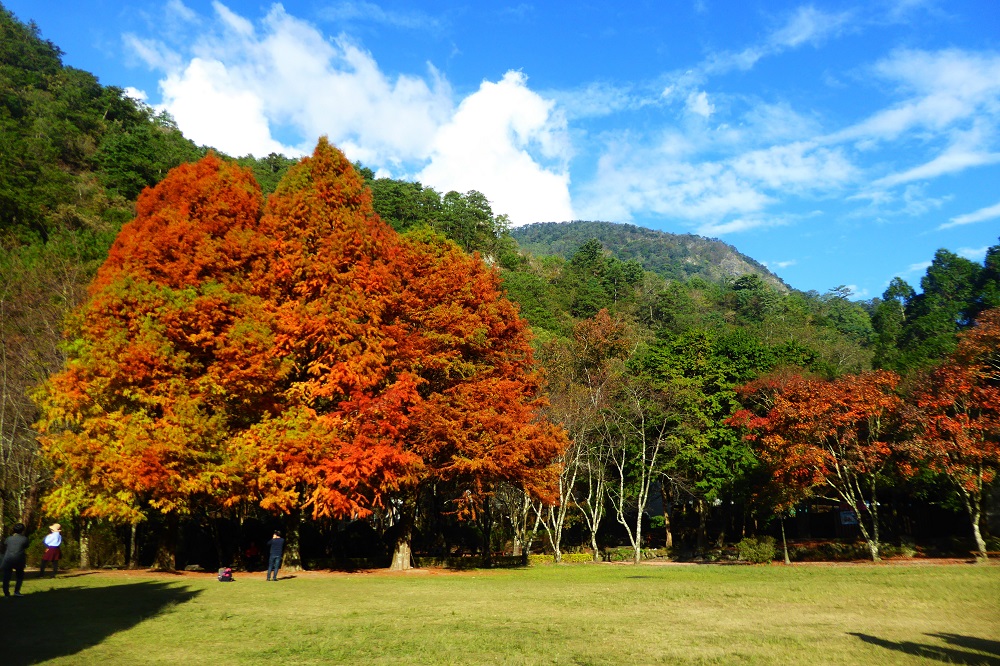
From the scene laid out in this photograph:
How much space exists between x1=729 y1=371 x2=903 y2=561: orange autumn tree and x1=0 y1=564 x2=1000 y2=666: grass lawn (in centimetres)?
901

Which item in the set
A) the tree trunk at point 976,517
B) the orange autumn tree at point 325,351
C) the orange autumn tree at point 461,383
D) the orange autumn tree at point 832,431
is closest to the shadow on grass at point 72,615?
the orange autumn tree at point 325,351

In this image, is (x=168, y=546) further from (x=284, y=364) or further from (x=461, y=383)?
(x=461, y=383)

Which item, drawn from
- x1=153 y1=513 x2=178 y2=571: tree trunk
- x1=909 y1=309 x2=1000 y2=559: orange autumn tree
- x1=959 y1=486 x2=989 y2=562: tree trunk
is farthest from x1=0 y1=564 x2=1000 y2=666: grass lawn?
x1=959 y1=486 x2=989 y2=562: tree trunk

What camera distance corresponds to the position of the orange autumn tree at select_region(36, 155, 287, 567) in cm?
2036

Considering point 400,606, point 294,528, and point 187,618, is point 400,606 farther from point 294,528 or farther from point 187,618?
point 294,528

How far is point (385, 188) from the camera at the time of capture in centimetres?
7594

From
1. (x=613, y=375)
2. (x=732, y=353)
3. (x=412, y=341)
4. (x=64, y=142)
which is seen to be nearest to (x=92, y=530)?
(x=412, y=341)

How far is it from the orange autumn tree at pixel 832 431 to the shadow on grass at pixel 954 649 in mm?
19083

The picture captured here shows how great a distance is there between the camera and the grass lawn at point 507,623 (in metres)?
8.14

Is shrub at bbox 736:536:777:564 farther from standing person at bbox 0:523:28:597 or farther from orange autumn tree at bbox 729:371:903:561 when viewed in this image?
standing person at bbox 0:523:28:597

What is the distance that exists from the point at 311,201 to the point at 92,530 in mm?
15769

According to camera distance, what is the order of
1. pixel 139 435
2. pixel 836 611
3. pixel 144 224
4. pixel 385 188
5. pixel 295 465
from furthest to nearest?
pixel 385 188 → pixel 144 224 → pixel 295 465 → pixel 139 435 → pixel 836 611

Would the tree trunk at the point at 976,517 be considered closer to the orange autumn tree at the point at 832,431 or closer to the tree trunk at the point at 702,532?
the orange autumn tree at the point at 832,431

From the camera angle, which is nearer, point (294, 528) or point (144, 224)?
point (144, 224)
